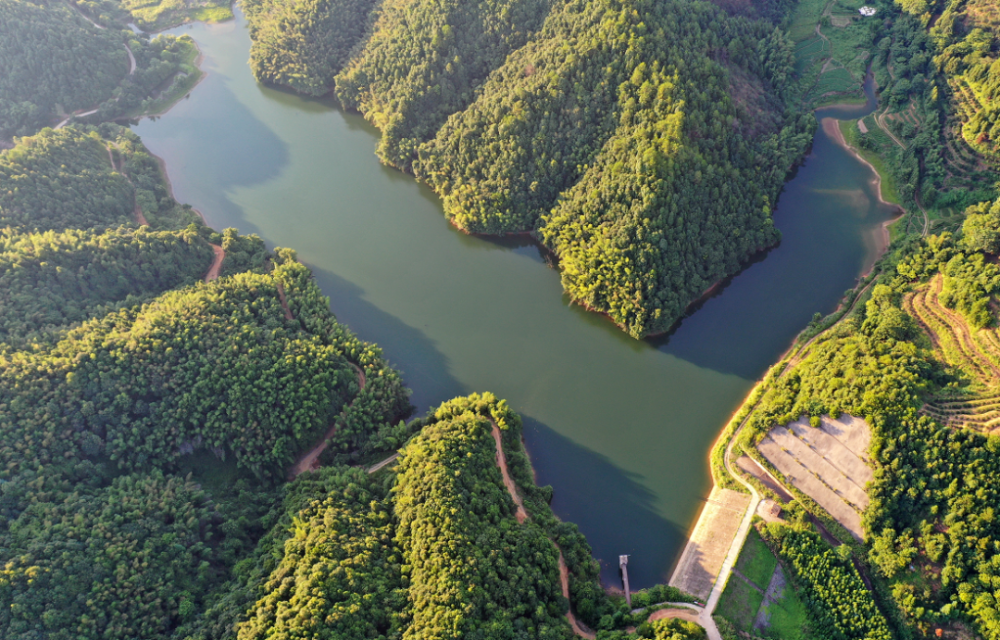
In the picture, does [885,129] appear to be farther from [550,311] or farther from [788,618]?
[788,618]

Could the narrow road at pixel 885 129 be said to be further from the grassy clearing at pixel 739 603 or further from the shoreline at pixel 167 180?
the shoreline at pixel 167 180

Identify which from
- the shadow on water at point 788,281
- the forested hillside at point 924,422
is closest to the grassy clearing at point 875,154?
the shadow on water at point 788,281

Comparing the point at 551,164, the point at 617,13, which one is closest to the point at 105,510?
the point at 551,164

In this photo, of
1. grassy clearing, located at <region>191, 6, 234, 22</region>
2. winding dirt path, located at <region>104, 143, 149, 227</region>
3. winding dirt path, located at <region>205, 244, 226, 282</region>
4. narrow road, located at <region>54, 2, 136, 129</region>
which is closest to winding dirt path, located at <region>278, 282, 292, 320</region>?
winding dirt path, located at <region>205, 244, 226, 282</region>

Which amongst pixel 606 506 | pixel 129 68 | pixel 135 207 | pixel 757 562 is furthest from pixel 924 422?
pixel 129 68

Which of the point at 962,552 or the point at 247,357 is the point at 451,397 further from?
the point at 962,552

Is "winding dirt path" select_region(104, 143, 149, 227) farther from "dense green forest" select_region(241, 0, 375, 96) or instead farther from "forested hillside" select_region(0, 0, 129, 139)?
"dense green forest" select_region(241, 0, 375, 96)
